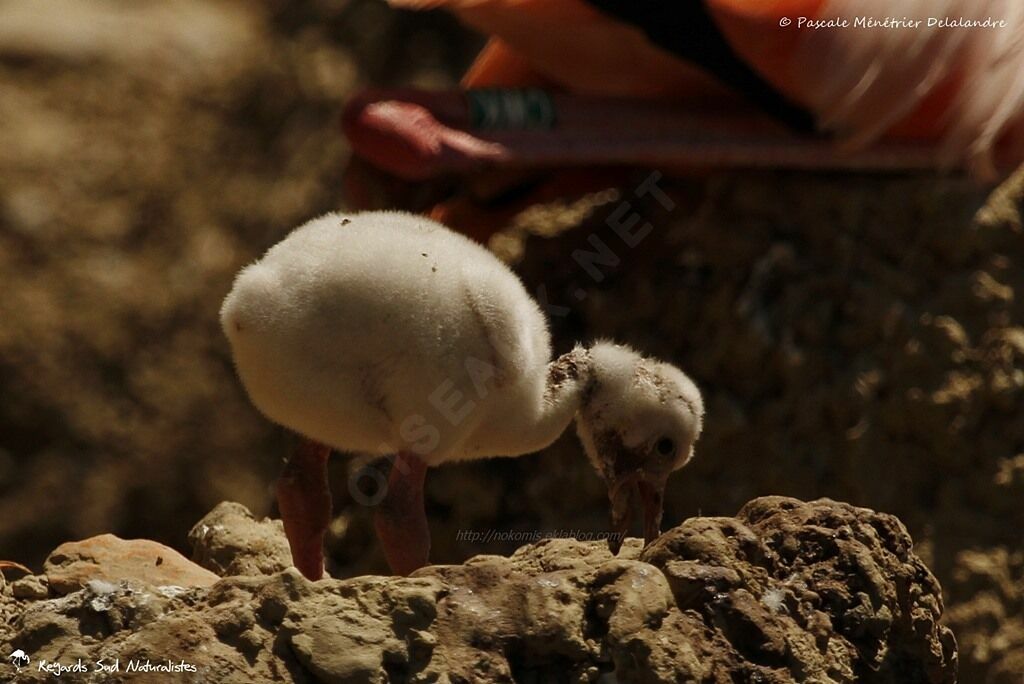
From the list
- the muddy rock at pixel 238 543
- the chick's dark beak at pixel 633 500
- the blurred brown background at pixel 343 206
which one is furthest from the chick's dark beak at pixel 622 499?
the blurred brown background at pixel 343 206

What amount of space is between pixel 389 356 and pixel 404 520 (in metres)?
0.32

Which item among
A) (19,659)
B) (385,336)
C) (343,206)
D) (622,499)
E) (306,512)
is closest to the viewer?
(19,659)

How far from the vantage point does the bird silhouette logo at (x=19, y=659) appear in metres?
2.58

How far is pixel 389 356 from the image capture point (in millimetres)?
3203

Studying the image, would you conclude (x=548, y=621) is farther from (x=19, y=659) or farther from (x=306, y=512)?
(x=306, y=512)

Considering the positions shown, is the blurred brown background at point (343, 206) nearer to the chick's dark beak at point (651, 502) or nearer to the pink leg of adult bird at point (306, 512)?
the chick's dark beak at point (651, 502)

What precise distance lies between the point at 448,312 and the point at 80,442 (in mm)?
3253

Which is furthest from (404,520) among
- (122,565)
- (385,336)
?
(122,565)

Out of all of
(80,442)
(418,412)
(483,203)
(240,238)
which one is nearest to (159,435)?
(80,442)

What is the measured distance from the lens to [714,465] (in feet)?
15.5

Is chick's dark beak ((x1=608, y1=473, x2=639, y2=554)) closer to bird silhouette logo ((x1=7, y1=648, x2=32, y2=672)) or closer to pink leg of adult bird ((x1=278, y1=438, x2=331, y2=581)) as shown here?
pink leg of adult bird ((x1=278, y1=438, x2=331, y2=581))

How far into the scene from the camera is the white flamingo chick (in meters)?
3.17

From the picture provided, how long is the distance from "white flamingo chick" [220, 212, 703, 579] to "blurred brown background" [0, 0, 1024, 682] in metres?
1.30

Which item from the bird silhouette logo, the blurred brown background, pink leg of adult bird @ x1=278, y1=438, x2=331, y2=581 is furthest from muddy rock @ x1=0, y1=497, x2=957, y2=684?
the blurred brown background
